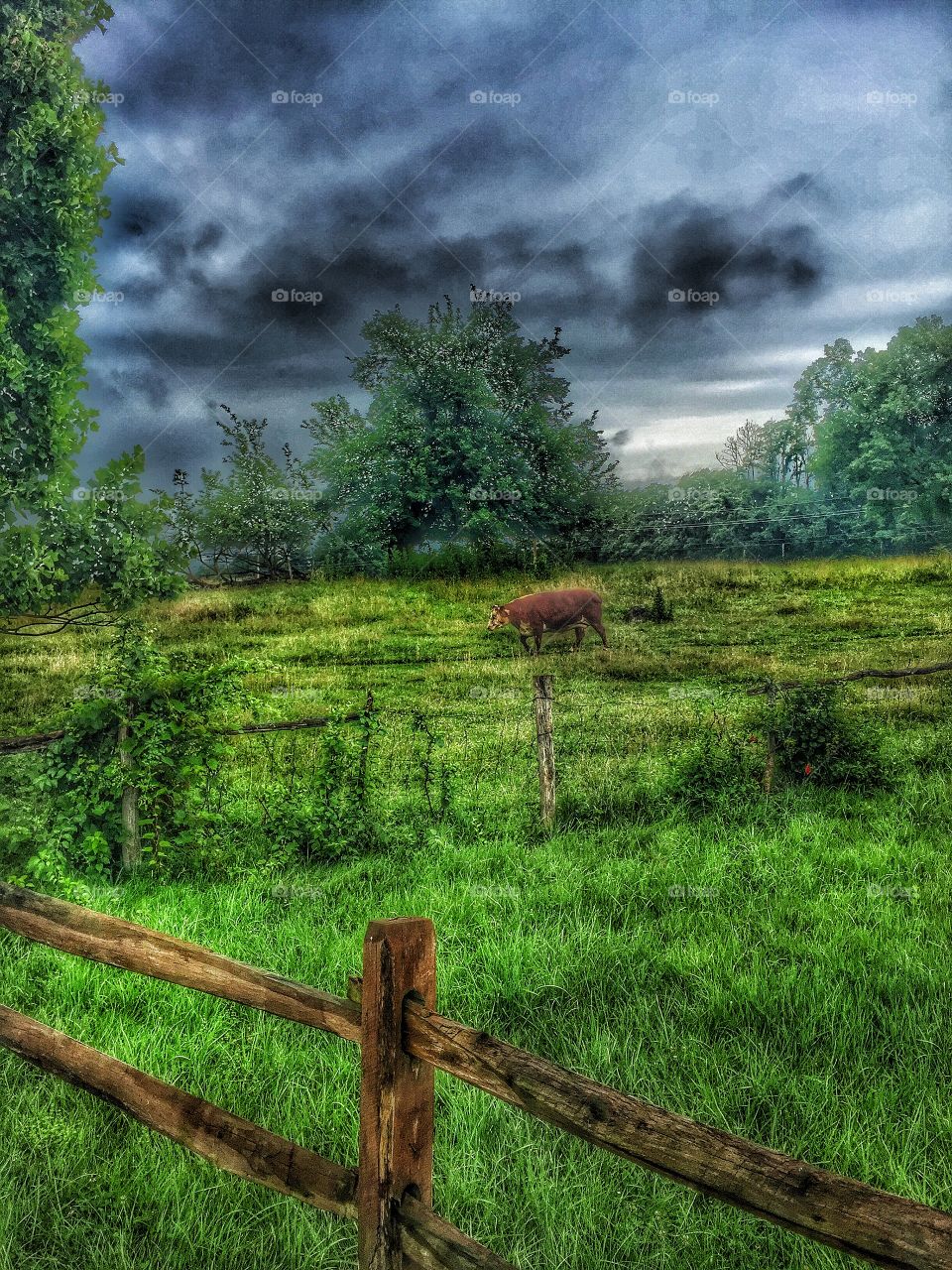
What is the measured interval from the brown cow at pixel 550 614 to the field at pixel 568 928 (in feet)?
0.32

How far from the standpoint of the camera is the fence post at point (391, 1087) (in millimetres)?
1548

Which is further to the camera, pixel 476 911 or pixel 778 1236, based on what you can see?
pixel 476 911

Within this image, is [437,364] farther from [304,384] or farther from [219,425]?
[219,425]

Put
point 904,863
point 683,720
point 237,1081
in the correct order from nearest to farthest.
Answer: point 237,1081 → point 904,863 → point 683,720

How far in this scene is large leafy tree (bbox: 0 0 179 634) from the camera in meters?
5.32

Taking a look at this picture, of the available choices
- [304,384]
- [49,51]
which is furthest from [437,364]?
[49,51]

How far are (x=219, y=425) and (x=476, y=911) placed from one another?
14.5 feet

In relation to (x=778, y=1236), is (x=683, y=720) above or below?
above

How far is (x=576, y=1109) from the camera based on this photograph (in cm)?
130

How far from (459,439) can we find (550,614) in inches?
60.9

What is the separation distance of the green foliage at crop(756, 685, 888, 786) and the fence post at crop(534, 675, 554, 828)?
5.77ft

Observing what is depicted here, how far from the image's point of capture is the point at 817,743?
650 cm

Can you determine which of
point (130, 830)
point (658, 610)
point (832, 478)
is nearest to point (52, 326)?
point (130, 830)

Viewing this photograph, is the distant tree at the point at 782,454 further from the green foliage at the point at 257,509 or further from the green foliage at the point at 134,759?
the green foliage at the point at 134,759
